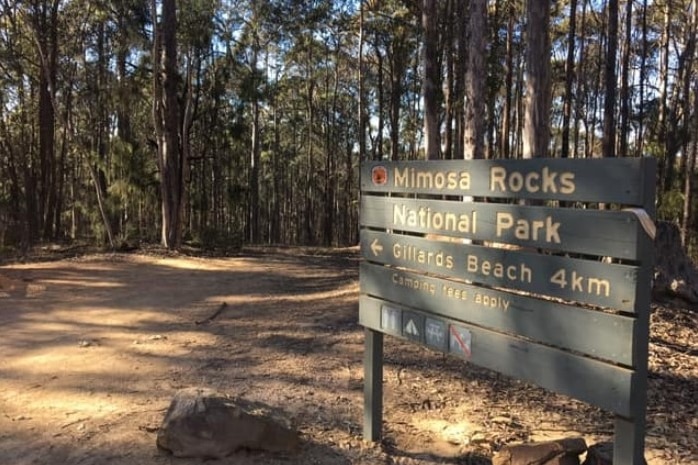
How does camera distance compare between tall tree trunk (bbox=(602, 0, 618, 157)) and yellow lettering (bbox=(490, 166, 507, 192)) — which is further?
tall tree trunk (bbox=(602, 0, 618, 157))

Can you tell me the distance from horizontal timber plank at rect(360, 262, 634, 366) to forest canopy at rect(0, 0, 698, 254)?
3.96 m

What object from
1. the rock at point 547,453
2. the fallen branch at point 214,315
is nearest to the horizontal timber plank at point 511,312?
the rock at point 547,453

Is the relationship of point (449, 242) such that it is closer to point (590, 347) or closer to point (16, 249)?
point (590, 347)

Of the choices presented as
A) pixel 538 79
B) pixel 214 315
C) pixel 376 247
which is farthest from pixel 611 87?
pixel 376 247

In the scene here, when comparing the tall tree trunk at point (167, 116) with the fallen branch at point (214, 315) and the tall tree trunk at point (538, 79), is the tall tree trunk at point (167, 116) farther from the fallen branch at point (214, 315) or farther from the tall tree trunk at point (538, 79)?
the tall tree trunk at point (538, 79)

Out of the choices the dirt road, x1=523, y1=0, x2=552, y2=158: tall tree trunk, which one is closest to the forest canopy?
x1=523, y1=0, x2=552, y2=158: tall tree trunk

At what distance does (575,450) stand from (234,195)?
20140 mm

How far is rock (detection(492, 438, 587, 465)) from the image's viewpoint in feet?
10.6

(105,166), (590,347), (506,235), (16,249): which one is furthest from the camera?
(105,166)

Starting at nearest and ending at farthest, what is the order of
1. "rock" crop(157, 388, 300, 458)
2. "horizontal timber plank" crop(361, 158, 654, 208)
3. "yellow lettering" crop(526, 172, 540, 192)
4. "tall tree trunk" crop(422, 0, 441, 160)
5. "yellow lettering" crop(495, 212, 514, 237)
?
1. "horizontal timber plank" crop(361, 158, 654, 208)
2. "yellow lettering" crop(526, 172, 540, 192)
3. "yellow lettering" crop(495, 212, 514, 237)
4. "rock" crop(157, 388, 300, 458)
5. "tall tree trunk" crop(422, 0, 441, 160)

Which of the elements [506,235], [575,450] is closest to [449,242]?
[506,235]

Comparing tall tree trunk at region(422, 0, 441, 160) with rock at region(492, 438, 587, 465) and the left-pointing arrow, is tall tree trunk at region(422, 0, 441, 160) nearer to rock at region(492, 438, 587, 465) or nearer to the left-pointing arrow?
the left-pointing arrow

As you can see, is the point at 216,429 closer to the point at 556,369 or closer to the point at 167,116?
the point at 556,369

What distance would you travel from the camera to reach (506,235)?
2.99 metres
